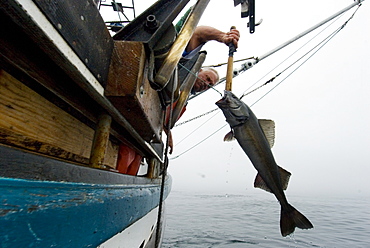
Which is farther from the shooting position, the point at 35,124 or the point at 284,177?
the point at 284,177

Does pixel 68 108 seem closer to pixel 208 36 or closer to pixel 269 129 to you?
pixel 208 36

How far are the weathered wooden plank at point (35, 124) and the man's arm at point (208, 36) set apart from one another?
211 cm

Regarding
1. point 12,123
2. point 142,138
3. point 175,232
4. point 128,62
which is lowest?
point 175,232

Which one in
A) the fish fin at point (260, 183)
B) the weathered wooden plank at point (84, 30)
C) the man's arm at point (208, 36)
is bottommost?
the fish fin at point (260, 183)

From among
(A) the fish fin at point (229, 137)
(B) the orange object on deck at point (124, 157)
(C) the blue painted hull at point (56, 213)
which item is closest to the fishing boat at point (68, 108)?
(C) the blue painted hull at point (56, 213)

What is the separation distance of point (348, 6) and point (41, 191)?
7964 mm

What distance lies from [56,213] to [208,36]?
9.13ft

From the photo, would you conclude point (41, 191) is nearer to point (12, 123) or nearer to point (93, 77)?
point (12, 123)

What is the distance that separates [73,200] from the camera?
2.30 feet

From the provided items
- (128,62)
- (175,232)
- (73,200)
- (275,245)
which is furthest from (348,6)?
(175,232)

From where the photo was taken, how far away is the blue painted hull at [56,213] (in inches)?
18.8

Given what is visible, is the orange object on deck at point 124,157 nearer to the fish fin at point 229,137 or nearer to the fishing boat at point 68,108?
the fishing boat at point 68,108

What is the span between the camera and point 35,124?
91 cm

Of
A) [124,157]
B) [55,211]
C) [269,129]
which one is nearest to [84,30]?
[55,211]
